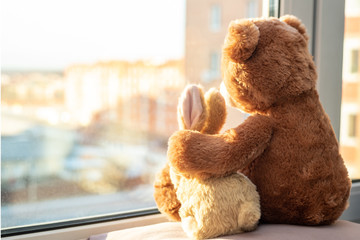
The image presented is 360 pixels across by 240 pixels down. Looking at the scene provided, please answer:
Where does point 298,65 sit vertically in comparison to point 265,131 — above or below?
above

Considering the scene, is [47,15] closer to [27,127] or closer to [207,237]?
[27,127]

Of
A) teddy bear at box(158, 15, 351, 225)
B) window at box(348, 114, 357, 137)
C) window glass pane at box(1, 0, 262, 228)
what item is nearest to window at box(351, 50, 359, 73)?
window at box(348, 114, 357, 137)

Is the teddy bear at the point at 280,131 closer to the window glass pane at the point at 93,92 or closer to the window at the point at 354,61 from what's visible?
the window glass pane at the point at 93,92

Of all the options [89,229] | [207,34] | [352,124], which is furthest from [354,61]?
[89,229]

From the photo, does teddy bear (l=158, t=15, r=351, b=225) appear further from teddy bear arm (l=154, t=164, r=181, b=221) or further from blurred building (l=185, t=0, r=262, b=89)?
blurred building (l=185, t=0, r=262, b=89)

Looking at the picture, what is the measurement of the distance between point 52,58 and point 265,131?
52cm

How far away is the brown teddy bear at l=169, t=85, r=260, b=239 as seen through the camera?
0.68m

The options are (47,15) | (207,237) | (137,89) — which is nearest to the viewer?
(207,237)

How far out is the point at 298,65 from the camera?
28.6 inches

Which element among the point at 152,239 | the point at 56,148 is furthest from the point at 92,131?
the point at 152,239

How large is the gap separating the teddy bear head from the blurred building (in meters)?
0.32

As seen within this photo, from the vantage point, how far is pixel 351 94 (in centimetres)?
129

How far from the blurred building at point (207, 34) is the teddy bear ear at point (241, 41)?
35cm

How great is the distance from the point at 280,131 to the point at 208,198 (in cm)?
19
